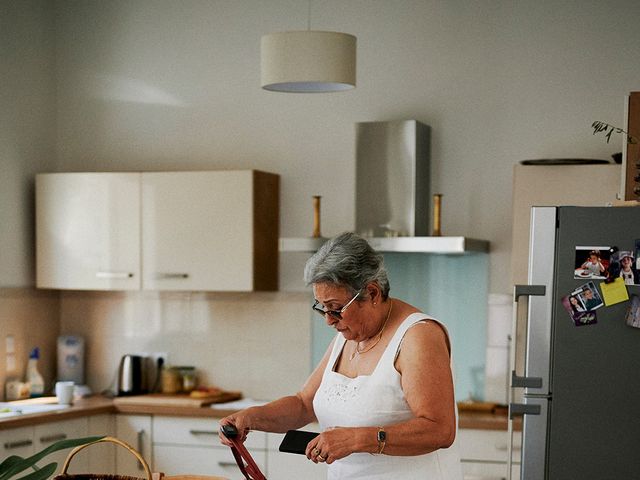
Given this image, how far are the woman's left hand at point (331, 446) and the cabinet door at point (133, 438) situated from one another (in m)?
2.68

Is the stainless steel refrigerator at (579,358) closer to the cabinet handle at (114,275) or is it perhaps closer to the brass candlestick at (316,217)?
the brass candlestick at (316,217)

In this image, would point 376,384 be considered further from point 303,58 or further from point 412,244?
point 412,244

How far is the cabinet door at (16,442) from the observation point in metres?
4.49

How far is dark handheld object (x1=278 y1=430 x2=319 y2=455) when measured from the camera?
2.53 m

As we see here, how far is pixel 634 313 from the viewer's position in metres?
3.00

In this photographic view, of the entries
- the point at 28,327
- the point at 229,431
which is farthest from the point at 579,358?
the point at 28,327

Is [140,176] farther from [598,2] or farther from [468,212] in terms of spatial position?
[598,2]

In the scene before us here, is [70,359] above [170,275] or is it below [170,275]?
below

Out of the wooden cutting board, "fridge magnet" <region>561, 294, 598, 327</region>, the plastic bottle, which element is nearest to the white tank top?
"fridge magnet" <region>561, 294, 598, 327</region>

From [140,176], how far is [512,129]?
188 centimetres

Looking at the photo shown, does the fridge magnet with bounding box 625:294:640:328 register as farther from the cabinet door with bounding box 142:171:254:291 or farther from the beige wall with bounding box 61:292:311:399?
the beige wall with bounding box 61:292:311:399


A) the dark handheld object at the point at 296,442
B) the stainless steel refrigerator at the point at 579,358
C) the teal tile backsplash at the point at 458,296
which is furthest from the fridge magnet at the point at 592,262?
the teal tile backsplash at the point at 458,296

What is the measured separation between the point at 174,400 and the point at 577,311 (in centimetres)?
255

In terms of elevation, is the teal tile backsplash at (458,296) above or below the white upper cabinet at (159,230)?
below
